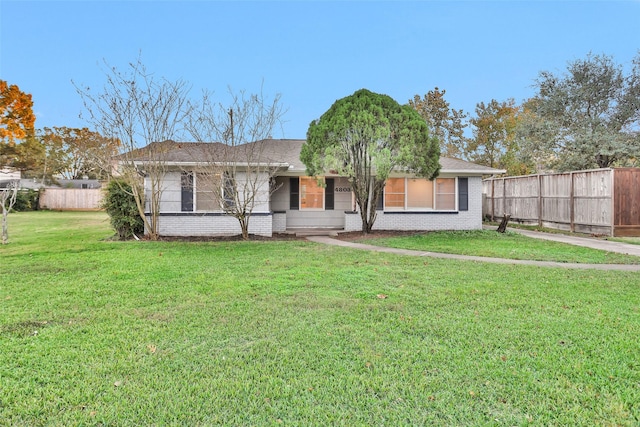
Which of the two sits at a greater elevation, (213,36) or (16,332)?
(213,36)

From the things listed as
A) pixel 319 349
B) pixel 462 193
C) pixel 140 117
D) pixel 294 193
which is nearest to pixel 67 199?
pixel 140 117

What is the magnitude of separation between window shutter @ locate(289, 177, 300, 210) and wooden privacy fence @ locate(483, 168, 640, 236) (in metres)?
10.5

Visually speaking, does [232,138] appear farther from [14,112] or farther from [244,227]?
[14,112]

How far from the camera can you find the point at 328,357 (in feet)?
10.2

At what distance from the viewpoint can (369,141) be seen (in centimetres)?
1109

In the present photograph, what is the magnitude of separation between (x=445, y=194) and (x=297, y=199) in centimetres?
596

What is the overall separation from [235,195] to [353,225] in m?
4.72

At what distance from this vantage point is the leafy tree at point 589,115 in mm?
17516

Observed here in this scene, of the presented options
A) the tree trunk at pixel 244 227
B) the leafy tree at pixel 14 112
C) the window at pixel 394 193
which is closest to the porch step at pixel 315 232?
the tree trunk at pixel 244 227

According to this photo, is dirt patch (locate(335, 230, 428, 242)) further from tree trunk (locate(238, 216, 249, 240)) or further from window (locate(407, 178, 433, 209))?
tree trunk (locate(238, 216, 249, 240))

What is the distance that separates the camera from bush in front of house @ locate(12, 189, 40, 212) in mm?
26367

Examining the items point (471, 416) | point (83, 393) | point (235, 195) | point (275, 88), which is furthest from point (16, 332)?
point (275, 88)

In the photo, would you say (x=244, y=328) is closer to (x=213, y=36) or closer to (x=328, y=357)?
(x=328, y=357)

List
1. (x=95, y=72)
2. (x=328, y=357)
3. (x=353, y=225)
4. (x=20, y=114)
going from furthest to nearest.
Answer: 1. (x=20, y=114)
2. (x=353, y=225)
3. (x=95, y=72)
4. (x=328, y=357)
